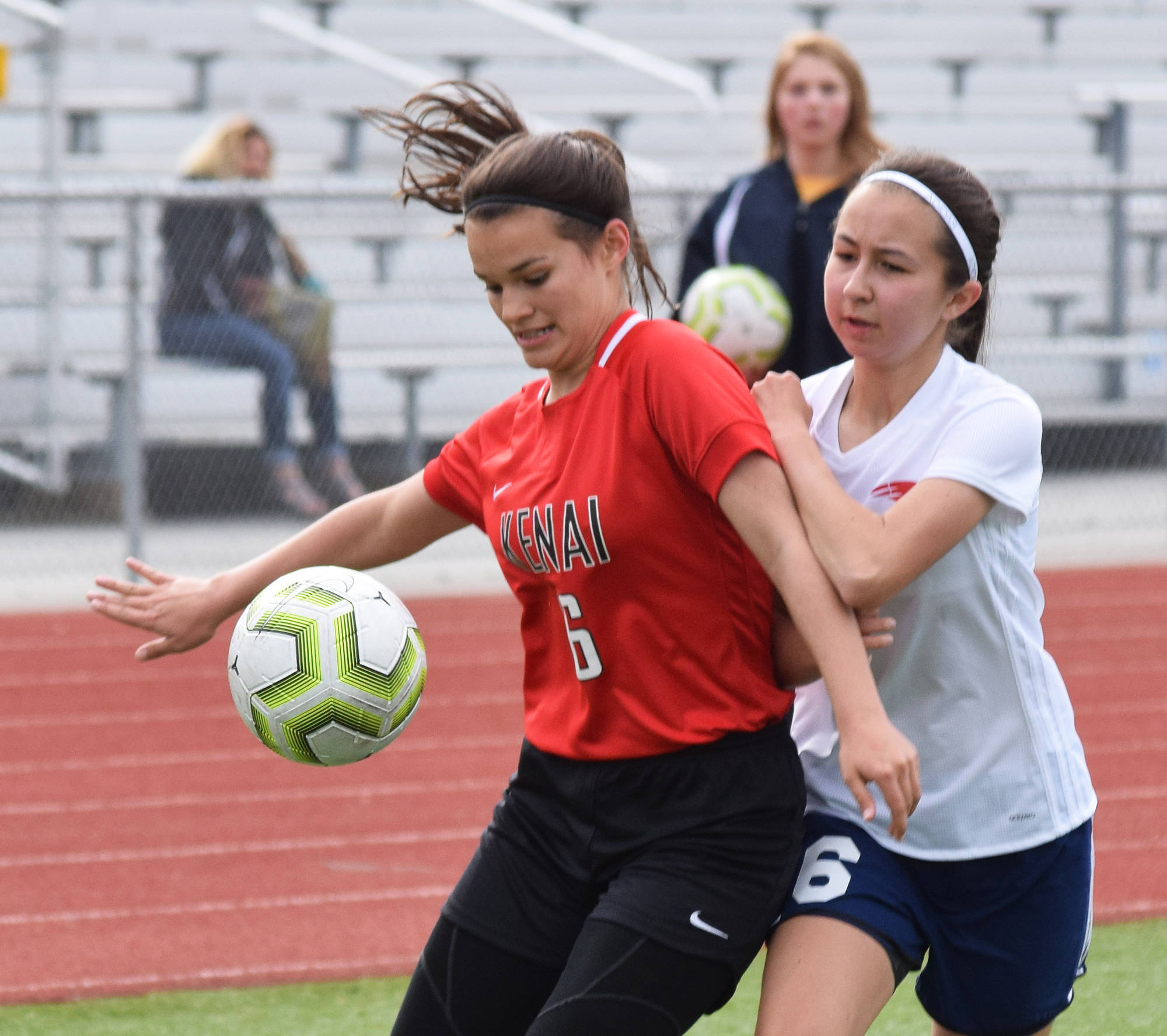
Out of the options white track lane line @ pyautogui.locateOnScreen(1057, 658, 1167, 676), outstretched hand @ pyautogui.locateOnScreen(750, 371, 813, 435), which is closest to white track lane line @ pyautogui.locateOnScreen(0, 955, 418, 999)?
outstretched hand @ pyautogui.locateOnScreen(750, 371, 813, 435)

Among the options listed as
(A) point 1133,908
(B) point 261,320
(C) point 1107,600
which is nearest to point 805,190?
(A) point 1133,908

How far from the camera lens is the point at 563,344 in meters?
2.56

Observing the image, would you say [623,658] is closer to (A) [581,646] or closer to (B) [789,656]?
(A) [581,646]

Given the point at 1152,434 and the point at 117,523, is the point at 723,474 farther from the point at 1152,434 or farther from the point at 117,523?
the point at 1152,434

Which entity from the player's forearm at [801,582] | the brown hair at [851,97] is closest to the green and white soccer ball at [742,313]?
the brown hair at [851,97]

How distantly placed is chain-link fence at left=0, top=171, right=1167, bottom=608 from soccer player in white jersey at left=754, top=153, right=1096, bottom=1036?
18.8ft

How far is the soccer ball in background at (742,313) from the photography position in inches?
205

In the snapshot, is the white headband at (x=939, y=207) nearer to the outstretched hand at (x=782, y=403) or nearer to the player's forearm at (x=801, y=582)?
the outstretched hand at (x=782, y=403)

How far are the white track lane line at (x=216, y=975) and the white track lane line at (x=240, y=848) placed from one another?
0.87m

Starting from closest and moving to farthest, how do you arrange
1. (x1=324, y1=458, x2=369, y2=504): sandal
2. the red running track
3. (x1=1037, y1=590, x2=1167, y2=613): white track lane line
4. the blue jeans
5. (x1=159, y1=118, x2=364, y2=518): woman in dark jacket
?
1. the red running track
2. (x1=1037, y1=590, x2=1167, y2=613): white track lane line
3. (x1=159, y1=118, x2=364, y2=518): woman in dark jacket
4. the blue jeans
5. (x1=324, y1=458, x2=369, y2=504): sandal

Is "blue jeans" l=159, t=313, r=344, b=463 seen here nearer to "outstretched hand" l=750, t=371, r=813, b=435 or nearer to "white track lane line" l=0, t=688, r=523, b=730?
"white track lane line" l=0, t=688, r=523, b=730

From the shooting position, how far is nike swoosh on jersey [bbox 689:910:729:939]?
8.01 feet

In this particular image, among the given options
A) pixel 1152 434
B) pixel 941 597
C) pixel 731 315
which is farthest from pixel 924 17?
pixel 941 597

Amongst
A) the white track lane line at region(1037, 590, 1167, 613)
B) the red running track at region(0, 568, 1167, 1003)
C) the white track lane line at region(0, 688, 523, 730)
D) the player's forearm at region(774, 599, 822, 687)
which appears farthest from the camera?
the white track lane line at region(1037, 590, 1167, 613)
